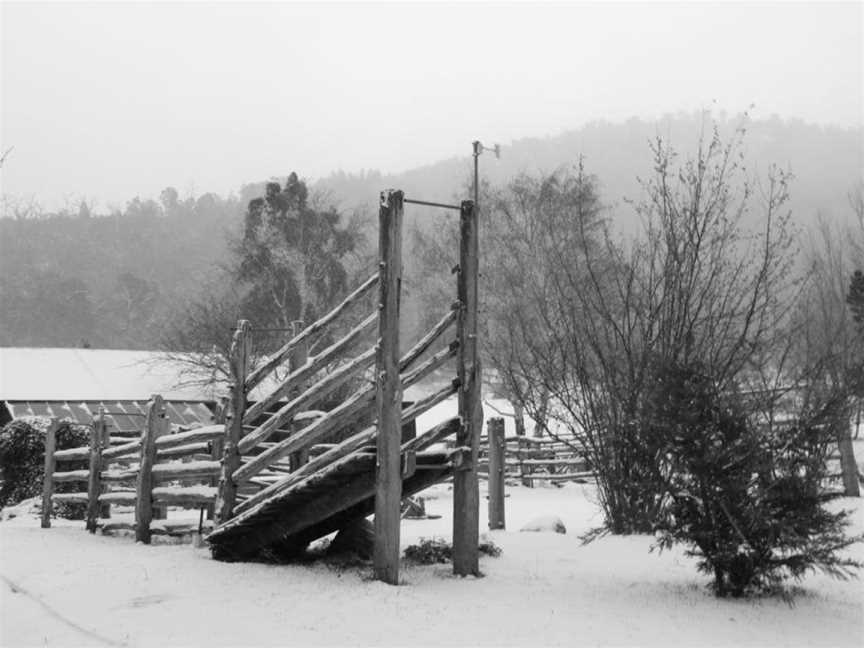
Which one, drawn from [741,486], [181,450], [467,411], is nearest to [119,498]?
[181,450]

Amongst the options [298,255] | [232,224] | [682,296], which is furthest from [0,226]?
[682,296]

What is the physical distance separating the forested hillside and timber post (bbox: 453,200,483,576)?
2370cm

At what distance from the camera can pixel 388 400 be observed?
6.89 meters

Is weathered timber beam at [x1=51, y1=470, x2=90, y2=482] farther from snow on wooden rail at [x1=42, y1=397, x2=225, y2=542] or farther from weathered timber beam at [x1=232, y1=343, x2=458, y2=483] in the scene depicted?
weathered timber beam at [x1=232, y1=343, x2=458, y2=483]

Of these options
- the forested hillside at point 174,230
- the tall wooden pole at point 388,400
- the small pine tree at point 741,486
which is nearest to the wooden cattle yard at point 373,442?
the tall wooden pole at point 388,400

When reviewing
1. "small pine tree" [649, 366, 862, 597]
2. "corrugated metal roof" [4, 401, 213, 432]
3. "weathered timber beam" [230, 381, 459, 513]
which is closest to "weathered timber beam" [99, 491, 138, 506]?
→ "weathered timber beam" [230, 381, 459, 513]

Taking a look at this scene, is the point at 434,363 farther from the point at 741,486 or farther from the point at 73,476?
the point at 73,476

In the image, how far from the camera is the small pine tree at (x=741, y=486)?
5.84m

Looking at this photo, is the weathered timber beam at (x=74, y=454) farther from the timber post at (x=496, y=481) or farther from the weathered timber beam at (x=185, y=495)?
the timber post at (x=496, y=481)

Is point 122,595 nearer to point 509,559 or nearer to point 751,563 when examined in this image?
point 509,559

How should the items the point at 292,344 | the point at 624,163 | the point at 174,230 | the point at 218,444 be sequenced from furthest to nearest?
1. the point at 174,230
2. the point at 624,163
3. the point at 218,444
4. the point at 292,344

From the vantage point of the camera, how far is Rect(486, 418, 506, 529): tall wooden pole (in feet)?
38.7

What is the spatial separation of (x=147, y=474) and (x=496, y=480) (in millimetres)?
4638

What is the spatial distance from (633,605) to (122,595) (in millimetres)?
3648
